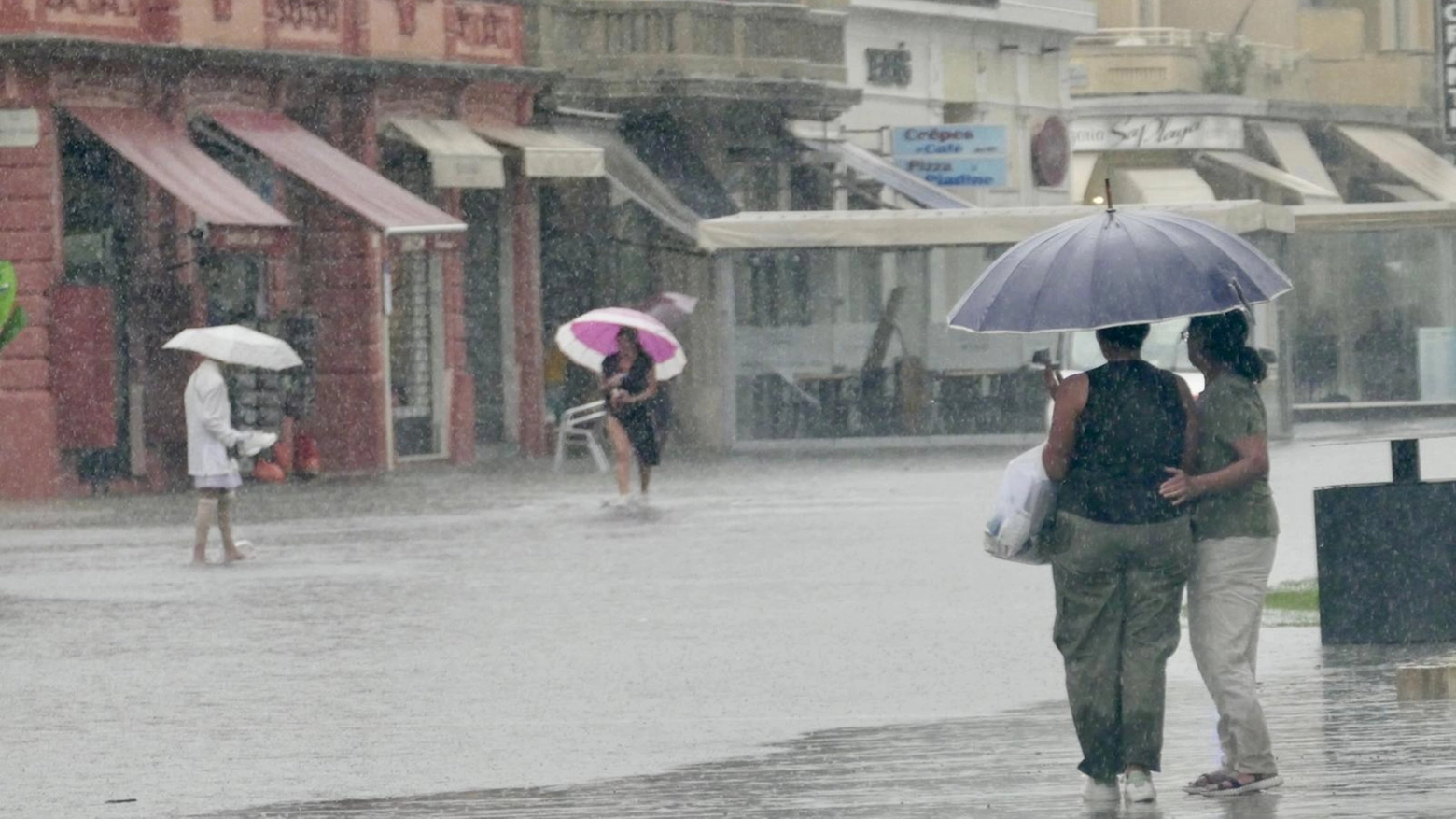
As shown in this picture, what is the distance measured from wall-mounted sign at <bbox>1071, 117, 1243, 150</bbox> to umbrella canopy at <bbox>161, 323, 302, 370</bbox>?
113 feet

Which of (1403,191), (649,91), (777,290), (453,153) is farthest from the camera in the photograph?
(1403,191)

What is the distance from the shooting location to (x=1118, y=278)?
30.3ft

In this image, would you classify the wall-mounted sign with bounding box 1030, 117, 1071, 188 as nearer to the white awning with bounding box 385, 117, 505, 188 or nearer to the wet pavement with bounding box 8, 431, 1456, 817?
the white awning with bounding box 385, 117, 505, 188

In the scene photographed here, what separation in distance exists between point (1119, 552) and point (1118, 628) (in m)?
0.22

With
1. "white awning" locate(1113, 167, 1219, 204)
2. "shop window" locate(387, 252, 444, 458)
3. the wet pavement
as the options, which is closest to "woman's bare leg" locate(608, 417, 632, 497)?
the wet pavement

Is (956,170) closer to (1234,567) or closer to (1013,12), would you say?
(1013,12)

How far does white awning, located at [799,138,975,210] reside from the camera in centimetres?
4447

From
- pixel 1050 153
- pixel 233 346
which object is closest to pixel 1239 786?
pixel 233 346

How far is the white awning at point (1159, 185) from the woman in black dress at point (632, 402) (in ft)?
87.5

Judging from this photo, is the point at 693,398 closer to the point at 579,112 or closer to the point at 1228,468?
the point at 579,112

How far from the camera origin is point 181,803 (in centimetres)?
1022

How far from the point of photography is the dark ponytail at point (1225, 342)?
952 cm

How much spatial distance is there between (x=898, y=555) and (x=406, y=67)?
16.4m

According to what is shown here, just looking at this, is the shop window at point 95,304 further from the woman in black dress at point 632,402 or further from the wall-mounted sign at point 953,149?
the wall-mounted sign at point 953,149
